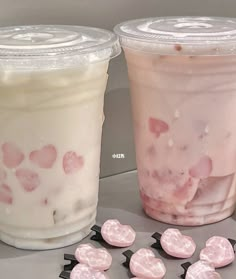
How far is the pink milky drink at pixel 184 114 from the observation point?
0.77 metres

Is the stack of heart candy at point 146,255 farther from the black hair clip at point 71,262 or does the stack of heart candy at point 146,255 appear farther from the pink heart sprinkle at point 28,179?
the pink heart sprinkle at point 28,179

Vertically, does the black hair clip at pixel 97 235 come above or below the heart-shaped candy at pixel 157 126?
below

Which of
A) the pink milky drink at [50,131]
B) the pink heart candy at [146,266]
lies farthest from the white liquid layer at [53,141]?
the pink heart candy at [146,266]

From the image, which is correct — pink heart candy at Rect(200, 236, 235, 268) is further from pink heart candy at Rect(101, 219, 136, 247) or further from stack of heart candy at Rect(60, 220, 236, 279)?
pink heart candy at Rect(101, 219, 136, 247)

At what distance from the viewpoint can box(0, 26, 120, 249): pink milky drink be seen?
713 millimetres

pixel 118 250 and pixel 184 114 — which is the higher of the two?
pixel 184 114

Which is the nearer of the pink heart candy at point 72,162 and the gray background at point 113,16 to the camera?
the pink heart candy at point 72,162

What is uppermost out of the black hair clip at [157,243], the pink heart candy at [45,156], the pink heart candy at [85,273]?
the pink heart candy at [45,156]

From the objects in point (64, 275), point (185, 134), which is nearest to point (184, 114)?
point (185, 134)

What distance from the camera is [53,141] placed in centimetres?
75

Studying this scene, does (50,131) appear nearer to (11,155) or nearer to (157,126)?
(11,155)

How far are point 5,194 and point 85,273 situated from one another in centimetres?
15

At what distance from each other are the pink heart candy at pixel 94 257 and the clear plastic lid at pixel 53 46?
0.25 meters

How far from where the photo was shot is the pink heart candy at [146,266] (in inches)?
28.8
